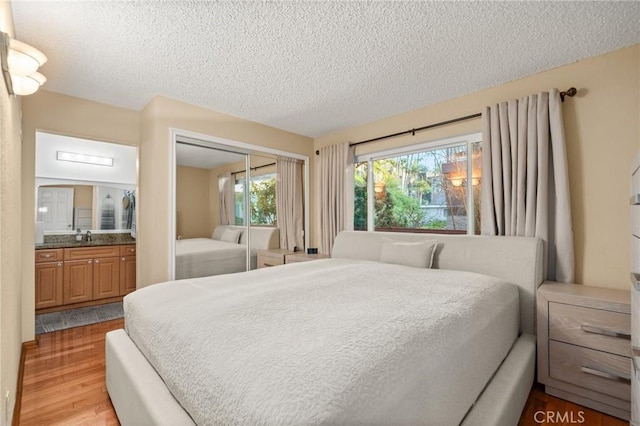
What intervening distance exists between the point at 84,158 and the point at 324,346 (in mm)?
4910

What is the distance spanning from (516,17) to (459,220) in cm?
190

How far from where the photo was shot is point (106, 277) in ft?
13.1

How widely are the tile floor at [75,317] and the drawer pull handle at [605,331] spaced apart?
447 centimetres

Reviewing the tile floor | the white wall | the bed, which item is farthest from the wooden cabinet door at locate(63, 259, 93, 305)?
the bed

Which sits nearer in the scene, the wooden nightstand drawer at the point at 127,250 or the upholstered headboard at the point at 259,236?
the upholstered headboard at the point at 259,236

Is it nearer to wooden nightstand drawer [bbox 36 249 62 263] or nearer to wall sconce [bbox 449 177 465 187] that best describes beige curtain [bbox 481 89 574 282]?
wall sconce [bbox 449 177 465 187]

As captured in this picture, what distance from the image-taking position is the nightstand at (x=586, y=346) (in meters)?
1.72

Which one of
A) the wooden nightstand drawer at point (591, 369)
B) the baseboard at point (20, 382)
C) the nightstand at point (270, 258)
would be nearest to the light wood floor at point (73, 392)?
the baseboard at point (20, 382)

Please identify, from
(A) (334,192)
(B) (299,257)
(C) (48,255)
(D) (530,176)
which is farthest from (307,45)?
(C) (48,255)

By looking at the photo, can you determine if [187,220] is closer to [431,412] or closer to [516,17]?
[431,412]

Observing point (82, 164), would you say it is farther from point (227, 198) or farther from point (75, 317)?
point (227, 198)

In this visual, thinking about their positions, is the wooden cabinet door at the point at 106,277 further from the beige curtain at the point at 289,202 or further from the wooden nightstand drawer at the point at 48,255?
the beige curtain at the point at 289,202

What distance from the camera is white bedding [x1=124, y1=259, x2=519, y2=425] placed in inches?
32.8

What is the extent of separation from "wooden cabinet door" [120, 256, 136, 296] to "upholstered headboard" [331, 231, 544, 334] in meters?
3.55
